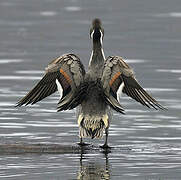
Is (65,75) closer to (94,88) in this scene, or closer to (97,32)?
(94,88)

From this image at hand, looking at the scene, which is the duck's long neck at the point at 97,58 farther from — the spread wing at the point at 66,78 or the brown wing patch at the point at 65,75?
the brown wing patch at the point at 65,75

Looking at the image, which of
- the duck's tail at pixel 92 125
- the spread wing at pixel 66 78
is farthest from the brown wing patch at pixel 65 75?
the duck's tail at pixel 92 125

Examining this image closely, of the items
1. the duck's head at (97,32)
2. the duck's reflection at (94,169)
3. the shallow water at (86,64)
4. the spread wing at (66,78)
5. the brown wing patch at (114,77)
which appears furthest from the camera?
the duck's head at (97,32)

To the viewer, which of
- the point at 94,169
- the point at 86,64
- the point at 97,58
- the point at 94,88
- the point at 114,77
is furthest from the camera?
the point at 86,64

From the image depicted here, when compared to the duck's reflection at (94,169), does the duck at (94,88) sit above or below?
above

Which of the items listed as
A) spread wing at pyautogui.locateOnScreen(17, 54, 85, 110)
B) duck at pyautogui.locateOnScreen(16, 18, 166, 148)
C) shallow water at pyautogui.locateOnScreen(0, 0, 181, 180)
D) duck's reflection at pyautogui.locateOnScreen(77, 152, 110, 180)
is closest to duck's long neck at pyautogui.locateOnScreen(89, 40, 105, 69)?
duck at pyautogui.locateOnScreen(16, 18, 166, 148)

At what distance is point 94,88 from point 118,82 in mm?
328

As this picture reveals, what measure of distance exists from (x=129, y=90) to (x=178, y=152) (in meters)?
1.09

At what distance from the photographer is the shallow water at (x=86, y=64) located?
40.5ft

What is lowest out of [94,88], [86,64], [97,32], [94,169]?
[94,169]

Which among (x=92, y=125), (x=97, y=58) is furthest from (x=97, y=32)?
(x=92, y=125)

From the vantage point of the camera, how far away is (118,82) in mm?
13344

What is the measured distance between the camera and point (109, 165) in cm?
1245

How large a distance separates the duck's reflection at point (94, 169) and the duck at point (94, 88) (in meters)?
0.51
